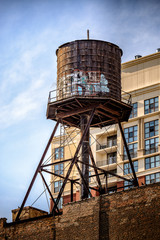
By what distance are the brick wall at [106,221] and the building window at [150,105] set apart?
23.5 m

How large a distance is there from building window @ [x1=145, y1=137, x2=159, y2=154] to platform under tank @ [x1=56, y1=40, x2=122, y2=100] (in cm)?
1594

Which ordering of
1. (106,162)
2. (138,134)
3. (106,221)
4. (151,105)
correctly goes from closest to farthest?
(106,221) → (138,134) → (151,105) → (106,162)

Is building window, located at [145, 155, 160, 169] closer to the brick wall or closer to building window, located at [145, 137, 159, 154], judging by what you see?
building window, located at [145, 137, 159, 154]

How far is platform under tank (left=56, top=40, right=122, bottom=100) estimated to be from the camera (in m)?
50.8

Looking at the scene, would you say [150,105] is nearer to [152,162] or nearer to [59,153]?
[152,162]

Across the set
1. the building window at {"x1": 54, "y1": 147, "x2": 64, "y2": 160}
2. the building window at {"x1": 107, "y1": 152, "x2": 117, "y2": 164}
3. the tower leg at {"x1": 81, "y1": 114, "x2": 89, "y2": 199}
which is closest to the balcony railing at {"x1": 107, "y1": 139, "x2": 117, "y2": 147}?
the building window at {"x1": 107, "y1": 152, "x2": 117, "y2": 164}

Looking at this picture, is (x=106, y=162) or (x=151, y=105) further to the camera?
(x=106, y=162)

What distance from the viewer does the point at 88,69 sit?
2018 inches

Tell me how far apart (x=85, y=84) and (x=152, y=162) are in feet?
60.0

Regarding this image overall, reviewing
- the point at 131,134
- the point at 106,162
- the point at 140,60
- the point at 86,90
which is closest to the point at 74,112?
the point at 86,90

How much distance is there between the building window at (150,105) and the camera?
68.0 metres

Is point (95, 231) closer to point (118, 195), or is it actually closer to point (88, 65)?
point (118, 195)

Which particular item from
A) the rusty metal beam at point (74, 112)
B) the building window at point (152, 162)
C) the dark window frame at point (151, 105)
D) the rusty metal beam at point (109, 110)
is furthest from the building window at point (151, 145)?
the rusty metal beam at point (74, 112)

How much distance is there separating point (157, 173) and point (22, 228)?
20.5 metres
